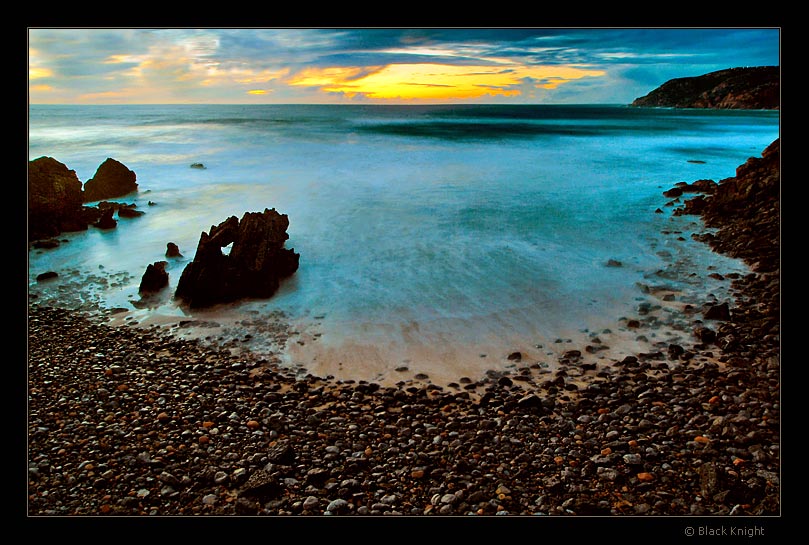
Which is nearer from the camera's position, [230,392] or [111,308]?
[230,392]

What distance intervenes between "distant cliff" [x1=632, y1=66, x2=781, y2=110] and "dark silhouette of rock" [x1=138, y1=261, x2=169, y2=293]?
6.53 meters

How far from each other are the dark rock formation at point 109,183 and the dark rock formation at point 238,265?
5.50 meters

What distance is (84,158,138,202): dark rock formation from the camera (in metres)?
10.8

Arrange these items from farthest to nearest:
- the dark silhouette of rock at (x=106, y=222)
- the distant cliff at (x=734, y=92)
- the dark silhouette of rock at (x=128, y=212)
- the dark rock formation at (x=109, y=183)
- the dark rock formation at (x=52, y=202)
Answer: the dark rock formation at (x=109, y=183), the distant cliff at (x=734, y=92), the dark silhouette of rock at (x=128, y=212), the dark silhouette of rock at (x=106, y=222), the dark rock formation at (x=52, y=202)

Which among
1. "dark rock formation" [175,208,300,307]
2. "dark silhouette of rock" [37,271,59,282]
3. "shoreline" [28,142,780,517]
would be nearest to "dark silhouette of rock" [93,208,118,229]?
"dark silhouette of rock" [37,271,59,282]

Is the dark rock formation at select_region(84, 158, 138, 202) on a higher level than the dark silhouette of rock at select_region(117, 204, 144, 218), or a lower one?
higher

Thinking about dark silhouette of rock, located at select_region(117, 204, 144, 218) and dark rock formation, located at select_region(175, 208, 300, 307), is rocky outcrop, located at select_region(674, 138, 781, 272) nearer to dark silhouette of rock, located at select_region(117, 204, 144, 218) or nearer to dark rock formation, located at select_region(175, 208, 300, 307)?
dark rock formation, located at select_region(175, 208, 300, 307)

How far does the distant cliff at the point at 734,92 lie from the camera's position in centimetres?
966

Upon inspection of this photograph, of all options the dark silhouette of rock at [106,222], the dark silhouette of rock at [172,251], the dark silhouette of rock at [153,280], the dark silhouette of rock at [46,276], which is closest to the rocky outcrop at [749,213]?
the dark silhouette of rock at [153,280]

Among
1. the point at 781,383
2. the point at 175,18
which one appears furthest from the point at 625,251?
the point at 175,18

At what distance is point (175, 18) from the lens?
3123 mm

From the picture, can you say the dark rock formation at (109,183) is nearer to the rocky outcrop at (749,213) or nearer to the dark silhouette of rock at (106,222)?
the dark silhouette of rock at (106,222)

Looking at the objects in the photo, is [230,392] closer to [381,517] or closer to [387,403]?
[387,403]

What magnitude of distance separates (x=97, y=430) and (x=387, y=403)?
184 cm
